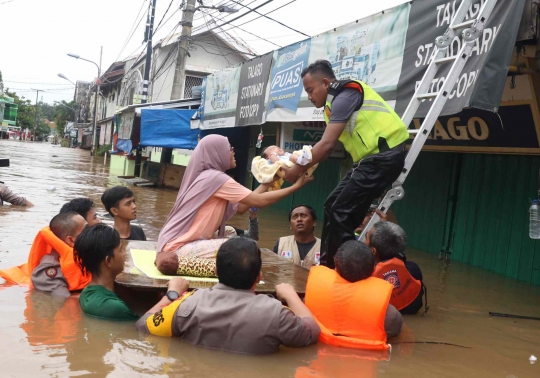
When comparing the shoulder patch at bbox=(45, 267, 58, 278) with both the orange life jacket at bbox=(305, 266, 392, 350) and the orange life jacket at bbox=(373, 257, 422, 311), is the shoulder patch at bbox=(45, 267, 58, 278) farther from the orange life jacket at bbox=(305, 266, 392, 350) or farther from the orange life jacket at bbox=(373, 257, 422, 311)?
the orange life jacket at bbox=(373, 257, 422, 311)

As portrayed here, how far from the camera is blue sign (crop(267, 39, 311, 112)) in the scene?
9.20 meters

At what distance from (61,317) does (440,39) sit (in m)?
3.78

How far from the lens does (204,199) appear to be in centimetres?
475

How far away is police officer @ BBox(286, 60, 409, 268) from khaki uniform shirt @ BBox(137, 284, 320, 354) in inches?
46.6

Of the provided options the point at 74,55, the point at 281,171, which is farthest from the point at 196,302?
the point at 74,55

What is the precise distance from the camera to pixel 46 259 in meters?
4.84

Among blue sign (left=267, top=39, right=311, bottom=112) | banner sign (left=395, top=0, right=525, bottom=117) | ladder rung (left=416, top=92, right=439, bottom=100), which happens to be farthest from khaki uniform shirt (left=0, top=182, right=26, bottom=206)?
ladder rung (left=416, top=92, right=439, bottom=100)

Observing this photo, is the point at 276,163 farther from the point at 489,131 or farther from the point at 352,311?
the point at 489,131

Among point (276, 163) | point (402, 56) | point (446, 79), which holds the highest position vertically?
point (402, 56)

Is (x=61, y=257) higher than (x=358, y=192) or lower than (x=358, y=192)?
lower

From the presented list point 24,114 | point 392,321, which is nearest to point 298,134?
point 392,321

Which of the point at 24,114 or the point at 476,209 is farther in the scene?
the point at 24,114

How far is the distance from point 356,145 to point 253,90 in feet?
22.8

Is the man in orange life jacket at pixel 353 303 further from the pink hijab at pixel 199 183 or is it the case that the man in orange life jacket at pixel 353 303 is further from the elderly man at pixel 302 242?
the elderly man at pixel 302 242
